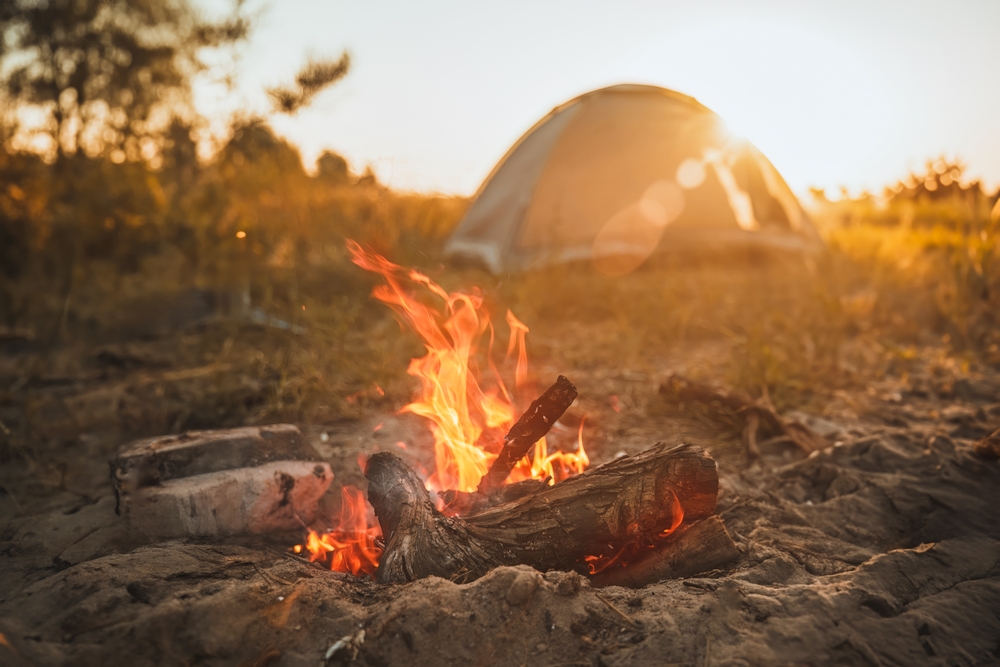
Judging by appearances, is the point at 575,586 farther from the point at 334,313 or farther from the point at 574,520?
the point at 334,313

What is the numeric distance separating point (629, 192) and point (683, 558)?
589cm

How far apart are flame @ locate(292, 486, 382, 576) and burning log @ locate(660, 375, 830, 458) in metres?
1.84

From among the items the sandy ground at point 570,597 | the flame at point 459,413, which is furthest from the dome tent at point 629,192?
the sandy ground at point 570,597

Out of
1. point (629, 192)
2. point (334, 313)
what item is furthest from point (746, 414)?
point (629, 192)

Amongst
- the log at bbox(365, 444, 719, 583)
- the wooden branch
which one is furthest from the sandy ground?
the wooden branch

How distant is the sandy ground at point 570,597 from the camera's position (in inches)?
56.1

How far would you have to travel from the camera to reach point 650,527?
6.41 feet

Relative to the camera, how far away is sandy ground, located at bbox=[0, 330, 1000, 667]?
56.1 inches

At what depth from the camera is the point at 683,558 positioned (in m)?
1.88

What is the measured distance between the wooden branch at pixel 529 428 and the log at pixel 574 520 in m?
0.33

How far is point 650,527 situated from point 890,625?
0.68 m

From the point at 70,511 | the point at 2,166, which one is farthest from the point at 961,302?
the point at 2,166

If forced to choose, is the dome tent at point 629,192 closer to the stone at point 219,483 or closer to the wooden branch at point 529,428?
the wooden branch at point 529,428

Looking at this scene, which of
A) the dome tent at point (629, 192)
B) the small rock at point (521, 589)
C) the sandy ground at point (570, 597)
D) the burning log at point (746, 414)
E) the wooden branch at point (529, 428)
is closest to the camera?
the sandy ground at point (570, 597)
